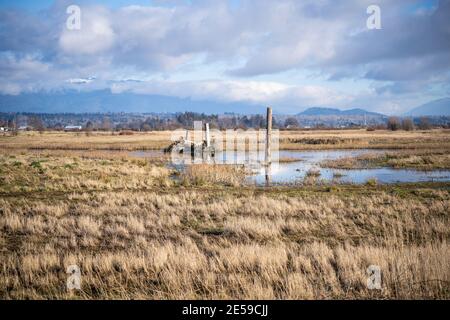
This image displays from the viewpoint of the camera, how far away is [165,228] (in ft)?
34.8

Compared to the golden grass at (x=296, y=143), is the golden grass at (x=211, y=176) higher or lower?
lower

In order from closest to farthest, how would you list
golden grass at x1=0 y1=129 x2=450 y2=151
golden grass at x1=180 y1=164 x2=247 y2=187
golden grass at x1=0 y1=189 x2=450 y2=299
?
golden grass at x1=0 y1=189 x2=450 y2=299 < golden grass at x1=180 y1=164 x2=247 y2=187 < golden grass at x1=0 y1=129 x2=450 y2=151

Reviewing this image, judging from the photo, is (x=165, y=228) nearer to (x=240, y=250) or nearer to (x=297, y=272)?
(x=240, y=250)

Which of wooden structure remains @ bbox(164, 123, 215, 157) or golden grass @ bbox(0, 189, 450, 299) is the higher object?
wooden structure remains @ bbox(164, 123, 215, 157)

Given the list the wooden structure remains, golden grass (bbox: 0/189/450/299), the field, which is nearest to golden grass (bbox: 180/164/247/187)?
the field

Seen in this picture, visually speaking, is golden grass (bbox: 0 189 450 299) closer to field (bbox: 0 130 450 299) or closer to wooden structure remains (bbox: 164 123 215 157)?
field (bbox: 0 130 450 299)

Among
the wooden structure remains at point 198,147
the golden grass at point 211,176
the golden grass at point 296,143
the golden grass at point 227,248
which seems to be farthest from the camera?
the golden grass at point 296,143

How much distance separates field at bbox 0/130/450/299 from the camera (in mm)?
5996

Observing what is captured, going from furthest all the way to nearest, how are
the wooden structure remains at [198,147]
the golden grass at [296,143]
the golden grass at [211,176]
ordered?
the golden grass at [296,143], the wooden structure remains at [198,147], the golden grass at [211,176]

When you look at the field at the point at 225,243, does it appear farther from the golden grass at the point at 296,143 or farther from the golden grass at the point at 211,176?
the golden grass at the point at 296,143

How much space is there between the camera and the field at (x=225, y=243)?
236 inches

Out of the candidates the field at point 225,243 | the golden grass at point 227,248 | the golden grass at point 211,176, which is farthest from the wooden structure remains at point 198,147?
the golden grass at point 227,248

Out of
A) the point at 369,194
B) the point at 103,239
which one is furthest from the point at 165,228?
the point at 369,194

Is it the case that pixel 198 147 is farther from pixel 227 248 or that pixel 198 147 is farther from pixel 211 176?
pixel 227 248
